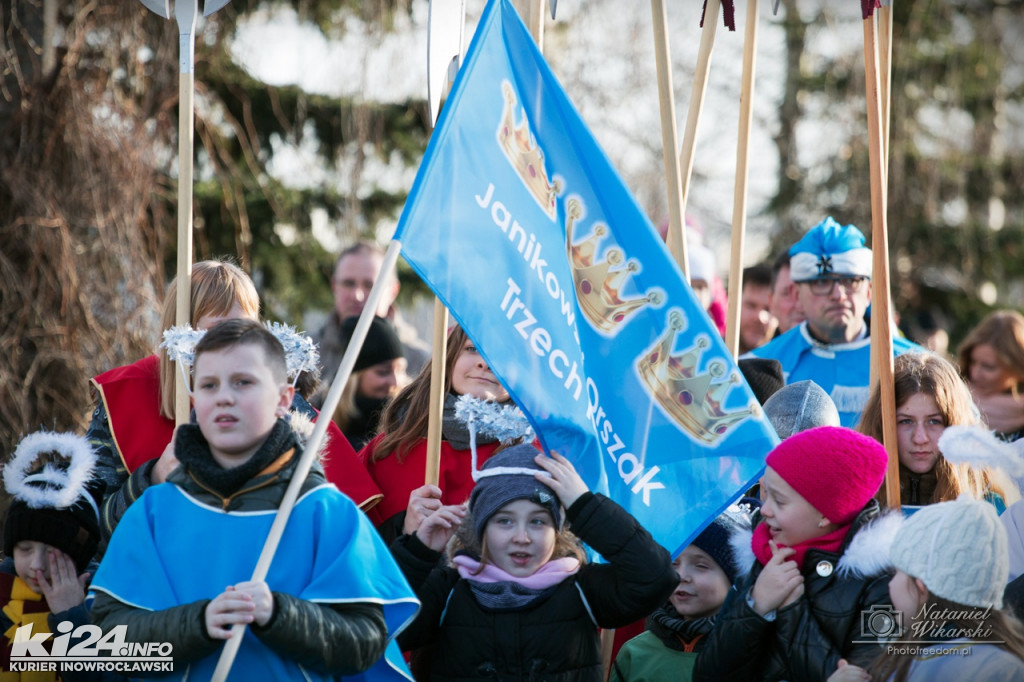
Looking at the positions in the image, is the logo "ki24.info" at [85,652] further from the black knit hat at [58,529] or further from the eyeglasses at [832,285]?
the eyeglasses at [832,285]

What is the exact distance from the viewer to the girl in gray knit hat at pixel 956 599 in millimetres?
3023

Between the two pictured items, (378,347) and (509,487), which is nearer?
(509,487)

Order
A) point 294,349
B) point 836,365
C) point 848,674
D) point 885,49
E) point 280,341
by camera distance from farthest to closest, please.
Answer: point 836,365 < point 885,49 < point 294,349 < point 280,341 < point 848,674

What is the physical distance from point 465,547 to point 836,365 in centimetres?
258

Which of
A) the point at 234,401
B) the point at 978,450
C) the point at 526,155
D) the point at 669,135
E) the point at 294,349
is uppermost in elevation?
the point at 669,135

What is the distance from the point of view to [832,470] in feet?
11.5

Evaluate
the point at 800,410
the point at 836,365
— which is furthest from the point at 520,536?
the point at 836,365

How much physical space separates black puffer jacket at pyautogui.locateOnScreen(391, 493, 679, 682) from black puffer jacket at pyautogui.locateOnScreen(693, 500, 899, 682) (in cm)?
23

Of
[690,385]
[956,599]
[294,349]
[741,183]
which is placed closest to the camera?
[956,599]

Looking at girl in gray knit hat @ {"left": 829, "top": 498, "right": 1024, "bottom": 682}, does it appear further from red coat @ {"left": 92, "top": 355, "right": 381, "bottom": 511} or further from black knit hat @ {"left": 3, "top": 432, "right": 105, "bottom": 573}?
black knit hat @ {"left": 3, "top": 432, "right": 105, "bottom": 573}

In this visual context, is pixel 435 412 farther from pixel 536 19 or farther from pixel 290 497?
pixel 536 19

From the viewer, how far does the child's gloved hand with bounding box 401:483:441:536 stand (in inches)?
148

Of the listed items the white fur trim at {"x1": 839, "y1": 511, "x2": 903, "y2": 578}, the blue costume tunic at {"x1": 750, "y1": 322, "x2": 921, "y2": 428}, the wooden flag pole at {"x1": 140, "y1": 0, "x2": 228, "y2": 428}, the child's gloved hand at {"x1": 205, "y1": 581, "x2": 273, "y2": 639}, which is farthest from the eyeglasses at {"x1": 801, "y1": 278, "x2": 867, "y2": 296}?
the child's gloved hand at {"x1": 205, "y1": 581, "x2": 273, "y2": 639}

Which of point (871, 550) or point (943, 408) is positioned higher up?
point (943, 408)
